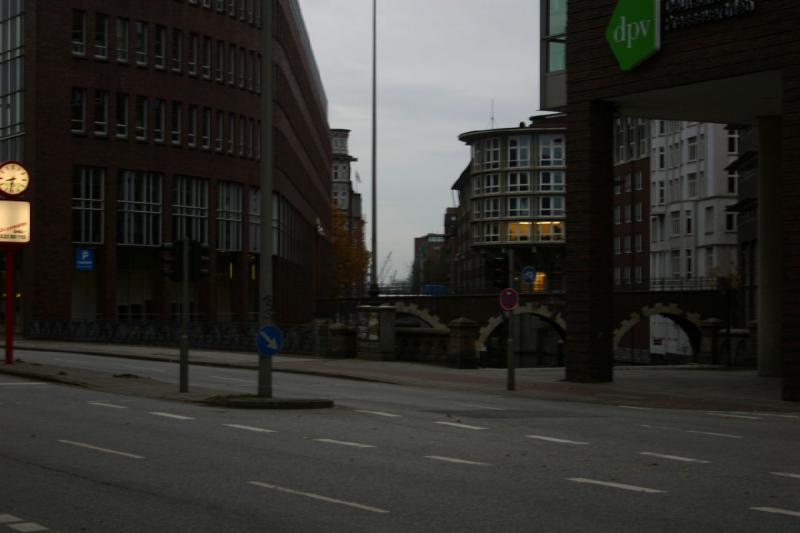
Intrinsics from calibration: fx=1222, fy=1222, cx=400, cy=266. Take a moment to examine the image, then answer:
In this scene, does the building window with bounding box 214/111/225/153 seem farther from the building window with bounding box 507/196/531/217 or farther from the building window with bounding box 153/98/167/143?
the building window with bounding box 507/196/531/217

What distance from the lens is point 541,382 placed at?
29828 mm

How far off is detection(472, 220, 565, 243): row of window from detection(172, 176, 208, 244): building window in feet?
250

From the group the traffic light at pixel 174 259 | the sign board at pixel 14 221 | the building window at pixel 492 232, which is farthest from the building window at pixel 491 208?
the traffic light at pixel 174 259

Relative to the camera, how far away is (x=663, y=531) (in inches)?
345

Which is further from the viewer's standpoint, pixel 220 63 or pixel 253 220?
pixel 253 220

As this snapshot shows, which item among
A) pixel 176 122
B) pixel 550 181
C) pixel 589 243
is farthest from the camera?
pixel 550 181

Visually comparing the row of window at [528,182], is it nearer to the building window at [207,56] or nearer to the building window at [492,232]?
the building window at [492,232]

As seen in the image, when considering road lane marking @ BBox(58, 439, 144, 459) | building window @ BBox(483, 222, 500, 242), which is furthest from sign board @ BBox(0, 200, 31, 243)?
building window @ BBox(483, 222, 500, 242)

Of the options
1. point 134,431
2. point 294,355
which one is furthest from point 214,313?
point 134,431

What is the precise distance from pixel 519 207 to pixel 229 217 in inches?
2965

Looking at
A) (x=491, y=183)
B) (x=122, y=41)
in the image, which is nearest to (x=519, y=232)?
(x=491, y=183)

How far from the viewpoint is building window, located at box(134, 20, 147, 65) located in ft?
223

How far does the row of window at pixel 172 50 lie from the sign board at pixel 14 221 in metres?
37.8

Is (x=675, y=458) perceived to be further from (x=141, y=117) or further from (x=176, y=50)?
(x=176, y=50)
